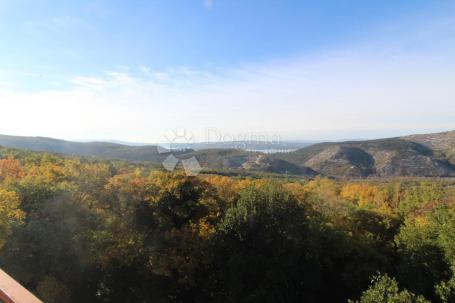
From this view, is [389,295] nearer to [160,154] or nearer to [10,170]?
[10,170]

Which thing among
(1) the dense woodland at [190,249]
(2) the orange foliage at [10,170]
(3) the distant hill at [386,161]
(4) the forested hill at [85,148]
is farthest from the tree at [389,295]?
(3) the distant hill at [386,161]

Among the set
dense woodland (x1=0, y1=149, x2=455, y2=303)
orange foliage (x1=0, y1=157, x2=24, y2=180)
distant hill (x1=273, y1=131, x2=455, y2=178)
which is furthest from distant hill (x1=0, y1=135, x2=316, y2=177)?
dense woodland (x1=0, y1=149, x2=455, y2=303)

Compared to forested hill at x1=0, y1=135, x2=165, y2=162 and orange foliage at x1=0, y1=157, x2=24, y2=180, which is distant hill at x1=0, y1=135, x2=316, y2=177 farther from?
orange foliage at x1=0, y1=157, x2=24, y2=180

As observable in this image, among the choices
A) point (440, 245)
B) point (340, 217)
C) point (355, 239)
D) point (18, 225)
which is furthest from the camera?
point (340, 217)

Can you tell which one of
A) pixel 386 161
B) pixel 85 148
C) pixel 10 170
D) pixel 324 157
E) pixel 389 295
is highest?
pixel 10 170

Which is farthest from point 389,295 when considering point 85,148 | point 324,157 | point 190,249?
point 324,157

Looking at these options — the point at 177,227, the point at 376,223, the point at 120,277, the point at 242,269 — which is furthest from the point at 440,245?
the point at 120,277

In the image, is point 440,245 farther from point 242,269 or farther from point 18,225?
point 18,225

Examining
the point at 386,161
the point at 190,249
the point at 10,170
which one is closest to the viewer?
the point at 190,249
